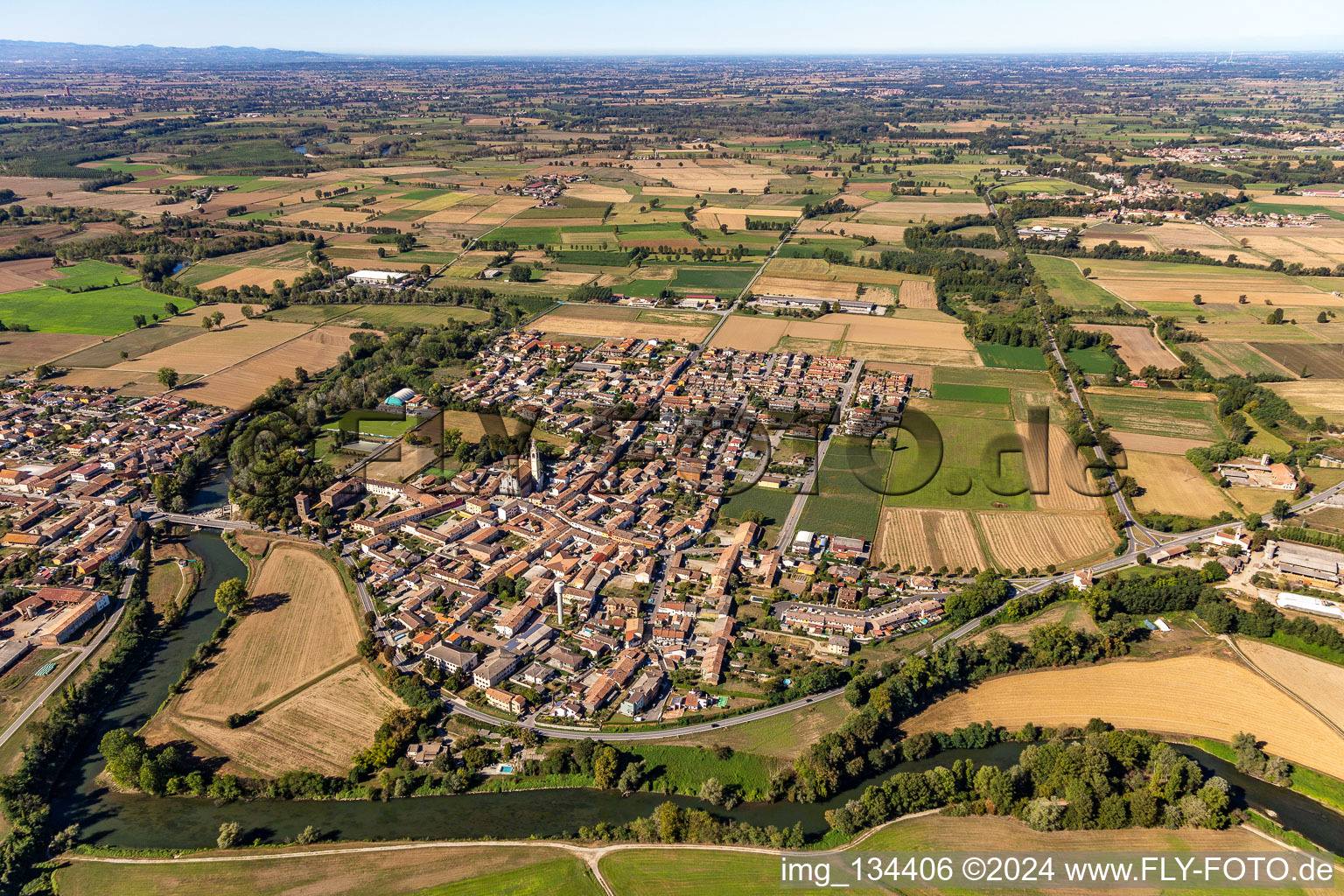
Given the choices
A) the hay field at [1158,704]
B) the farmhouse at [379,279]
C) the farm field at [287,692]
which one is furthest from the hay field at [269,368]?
the hay field at [1158,704]

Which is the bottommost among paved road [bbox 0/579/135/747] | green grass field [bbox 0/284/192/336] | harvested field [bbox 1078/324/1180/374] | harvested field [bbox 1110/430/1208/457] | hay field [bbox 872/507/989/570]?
paved road [bbox 0/579/135/747]

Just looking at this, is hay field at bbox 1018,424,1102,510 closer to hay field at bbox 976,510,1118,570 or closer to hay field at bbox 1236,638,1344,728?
hay field at bbox 976,510,1118,570

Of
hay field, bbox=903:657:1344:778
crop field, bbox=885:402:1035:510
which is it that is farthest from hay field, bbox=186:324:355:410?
hay field, bbox=903:657:1344:778

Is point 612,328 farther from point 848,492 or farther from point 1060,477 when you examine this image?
point 1060,477

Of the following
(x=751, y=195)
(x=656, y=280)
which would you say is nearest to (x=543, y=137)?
(x=751, y=195)

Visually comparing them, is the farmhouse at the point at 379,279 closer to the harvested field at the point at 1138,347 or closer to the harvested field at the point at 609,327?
the harvested field at the point at 609,327
